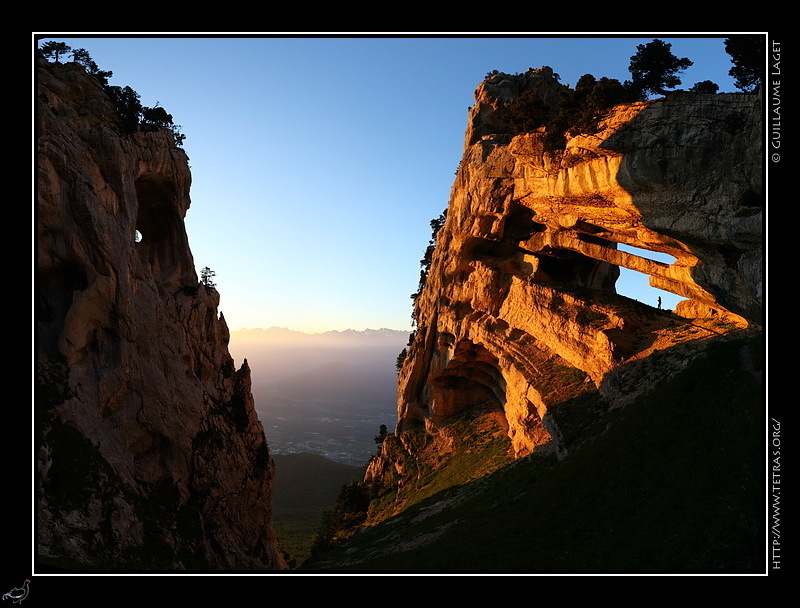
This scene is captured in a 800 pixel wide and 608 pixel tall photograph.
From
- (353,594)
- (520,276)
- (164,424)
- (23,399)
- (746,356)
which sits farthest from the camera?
(520,276)

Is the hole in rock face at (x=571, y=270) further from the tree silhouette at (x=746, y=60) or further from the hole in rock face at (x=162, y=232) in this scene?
the hole in rock face at (x=162, y=232)

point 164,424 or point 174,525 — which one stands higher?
point 164,424

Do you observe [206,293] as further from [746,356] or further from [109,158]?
[746,356]

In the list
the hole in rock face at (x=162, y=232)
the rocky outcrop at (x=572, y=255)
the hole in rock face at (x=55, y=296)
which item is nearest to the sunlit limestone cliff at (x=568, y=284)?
the rocky outcrop at (x=572, y=255)

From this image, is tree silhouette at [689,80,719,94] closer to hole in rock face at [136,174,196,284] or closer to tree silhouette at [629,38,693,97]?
tree silhouette at [629,38,693,97]

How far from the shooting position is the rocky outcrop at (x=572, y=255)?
2730 centimetres

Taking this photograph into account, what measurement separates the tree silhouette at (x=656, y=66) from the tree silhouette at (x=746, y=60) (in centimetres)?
487

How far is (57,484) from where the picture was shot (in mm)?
24172

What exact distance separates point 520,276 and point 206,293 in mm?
39840

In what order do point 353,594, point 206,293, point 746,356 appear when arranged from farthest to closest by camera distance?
point 206,293 → point 746,356 → point 353,594

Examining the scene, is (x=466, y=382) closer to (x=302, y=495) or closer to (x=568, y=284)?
(x=568, y=284)

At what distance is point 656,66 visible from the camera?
120 feet

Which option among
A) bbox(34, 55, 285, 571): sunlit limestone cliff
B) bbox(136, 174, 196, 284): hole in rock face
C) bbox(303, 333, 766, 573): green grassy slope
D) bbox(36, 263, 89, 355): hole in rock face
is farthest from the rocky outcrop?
bbox(36, 263, 89, 355): hole in rock face

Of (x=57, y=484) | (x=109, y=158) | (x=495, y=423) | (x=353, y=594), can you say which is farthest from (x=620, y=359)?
(x=109, y=158)
